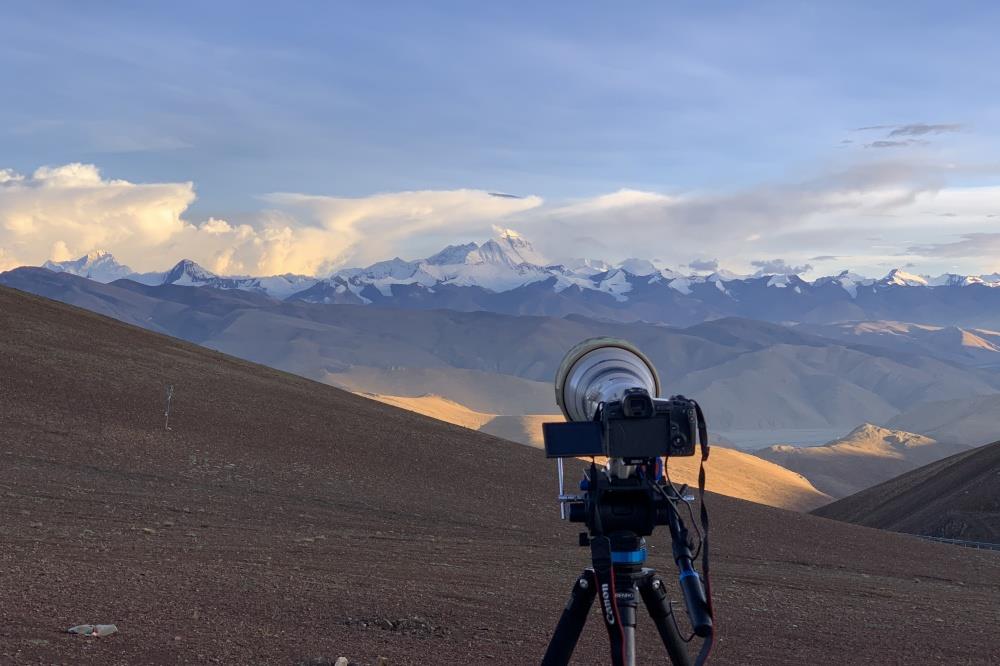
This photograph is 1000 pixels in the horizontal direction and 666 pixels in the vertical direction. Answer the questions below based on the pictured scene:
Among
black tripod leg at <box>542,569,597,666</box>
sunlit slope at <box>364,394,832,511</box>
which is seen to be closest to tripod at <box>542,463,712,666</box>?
black tripod leg at <box>542,569,597,666</box>

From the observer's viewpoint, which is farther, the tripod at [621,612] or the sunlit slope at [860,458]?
the sunlit slope at [860,458]

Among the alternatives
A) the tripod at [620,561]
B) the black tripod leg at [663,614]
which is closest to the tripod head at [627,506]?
the tripod at [620,561]

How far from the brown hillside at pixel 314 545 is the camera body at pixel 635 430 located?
560cm

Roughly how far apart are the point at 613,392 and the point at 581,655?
6.60 meters

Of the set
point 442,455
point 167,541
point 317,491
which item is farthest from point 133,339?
point 167,541

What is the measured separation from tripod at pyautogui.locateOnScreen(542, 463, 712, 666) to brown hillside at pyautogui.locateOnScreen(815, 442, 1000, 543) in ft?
129

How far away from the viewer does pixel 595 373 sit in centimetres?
598

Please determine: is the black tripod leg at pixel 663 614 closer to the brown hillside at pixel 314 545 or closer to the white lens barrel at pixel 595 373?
the white lens barrel at pixel 595 373

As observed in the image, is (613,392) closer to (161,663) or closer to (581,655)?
(161,663)

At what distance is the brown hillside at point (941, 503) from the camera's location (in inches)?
1650

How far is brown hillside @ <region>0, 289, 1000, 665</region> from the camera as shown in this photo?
11258 millimetres

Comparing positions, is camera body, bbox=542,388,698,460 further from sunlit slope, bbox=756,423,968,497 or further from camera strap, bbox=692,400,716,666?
sunlit slope, bbox=756,423,968,497

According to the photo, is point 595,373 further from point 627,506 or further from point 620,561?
point 620,561

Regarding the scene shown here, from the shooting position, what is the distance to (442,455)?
119 feet
